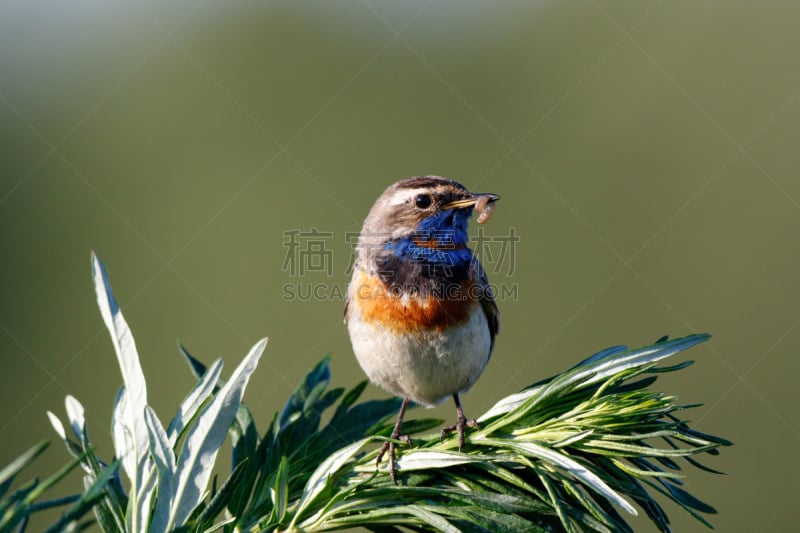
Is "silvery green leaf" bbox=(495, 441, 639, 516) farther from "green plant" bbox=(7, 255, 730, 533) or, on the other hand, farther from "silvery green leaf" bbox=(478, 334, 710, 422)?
"silvery green leaf" bbox=(478, 334, 710, 422)

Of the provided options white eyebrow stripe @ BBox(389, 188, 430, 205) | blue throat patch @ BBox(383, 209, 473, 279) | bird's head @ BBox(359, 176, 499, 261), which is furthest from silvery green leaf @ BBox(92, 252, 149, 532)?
white eyebrow stripe @ BBox(389, 188, 430, 205)

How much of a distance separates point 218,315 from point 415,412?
8.37 feet

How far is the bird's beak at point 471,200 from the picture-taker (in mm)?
3443

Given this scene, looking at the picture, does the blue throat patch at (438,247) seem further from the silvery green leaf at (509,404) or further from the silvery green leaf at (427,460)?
the silvery green leaf at (427,460)

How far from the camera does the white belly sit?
3.05m

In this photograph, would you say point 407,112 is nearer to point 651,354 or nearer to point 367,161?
point 367,161

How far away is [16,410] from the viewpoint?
584 cm

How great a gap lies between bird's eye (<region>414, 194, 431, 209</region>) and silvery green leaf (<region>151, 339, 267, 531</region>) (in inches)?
78.2

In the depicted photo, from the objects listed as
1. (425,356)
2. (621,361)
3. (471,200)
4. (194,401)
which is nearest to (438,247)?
(471,200)

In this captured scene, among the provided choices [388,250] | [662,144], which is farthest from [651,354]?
[662,144]

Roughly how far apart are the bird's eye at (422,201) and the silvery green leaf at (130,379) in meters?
2.10

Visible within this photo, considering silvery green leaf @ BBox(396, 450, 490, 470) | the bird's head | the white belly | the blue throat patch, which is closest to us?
silvery green leaf @ BBox(396, 450, 490, 470)

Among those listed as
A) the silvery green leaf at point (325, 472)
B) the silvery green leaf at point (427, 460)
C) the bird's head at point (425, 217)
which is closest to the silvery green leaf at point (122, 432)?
the silvery green leaf at point (325, 472)

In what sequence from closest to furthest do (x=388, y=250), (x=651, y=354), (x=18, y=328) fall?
1. (x=651, y=354)
2. (x=388, y=250)
3. (x=18, y=328)
